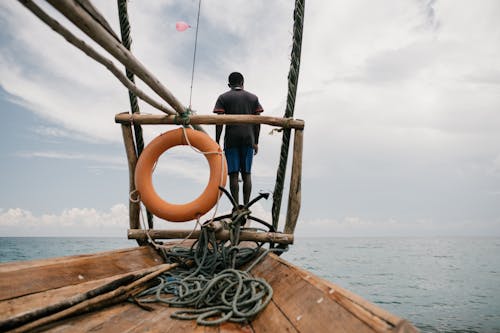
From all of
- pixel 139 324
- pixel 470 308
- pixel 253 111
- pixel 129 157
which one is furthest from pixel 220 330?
pixel 470 308

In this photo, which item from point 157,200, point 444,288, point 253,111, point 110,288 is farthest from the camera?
point 444,288

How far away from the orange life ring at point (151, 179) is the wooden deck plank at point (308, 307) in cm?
101

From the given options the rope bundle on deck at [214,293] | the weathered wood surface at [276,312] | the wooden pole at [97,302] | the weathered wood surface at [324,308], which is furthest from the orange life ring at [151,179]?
the weathered wood surface at [324,308]

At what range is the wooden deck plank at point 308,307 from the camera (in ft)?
3.29

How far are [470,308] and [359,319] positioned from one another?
1018 centimetres

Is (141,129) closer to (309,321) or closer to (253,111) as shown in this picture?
(253,111)

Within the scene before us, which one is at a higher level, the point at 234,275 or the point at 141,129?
the point at 141,129

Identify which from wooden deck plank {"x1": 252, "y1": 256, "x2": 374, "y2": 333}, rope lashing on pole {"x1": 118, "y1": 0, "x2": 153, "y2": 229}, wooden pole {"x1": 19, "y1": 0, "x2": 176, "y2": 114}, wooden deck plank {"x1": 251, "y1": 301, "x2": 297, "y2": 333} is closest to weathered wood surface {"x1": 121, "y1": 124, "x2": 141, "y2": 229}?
rope lashing on pole {"x1": 118, "y1": 0, "x2": 153, "y2": 229}

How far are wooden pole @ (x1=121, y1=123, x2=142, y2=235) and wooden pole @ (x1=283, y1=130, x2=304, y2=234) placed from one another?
53.2 inches

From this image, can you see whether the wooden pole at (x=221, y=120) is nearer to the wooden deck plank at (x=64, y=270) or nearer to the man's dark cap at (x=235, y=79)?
the man's dark cap at (x=235, y=79)

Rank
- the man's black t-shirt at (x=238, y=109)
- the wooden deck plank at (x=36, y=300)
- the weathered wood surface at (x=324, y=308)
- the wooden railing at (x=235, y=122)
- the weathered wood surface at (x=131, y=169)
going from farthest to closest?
1. the man's black t-shirt at (x=238, y=109)
2. the weathered wood surface at (x=131, y=169)
3. the wooden railing at (x=235, y=122)
4. the wooden deck plank at (x=36, y=300)
5. the weathered wood surface at (x=324, y=308)

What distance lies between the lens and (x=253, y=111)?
11.6 ft

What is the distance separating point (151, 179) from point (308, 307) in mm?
1903

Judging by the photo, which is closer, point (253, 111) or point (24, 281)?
point (24, 281)
